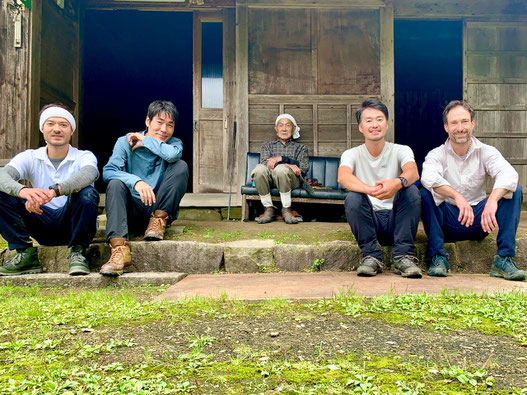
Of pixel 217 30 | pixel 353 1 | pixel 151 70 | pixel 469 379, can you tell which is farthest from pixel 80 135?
pixel 469 379

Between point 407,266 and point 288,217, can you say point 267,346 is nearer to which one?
point 407,266

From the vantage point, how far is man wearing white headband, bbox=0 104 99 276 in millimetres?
3010

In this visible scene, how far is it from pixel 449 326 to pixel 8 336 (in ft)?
5.67

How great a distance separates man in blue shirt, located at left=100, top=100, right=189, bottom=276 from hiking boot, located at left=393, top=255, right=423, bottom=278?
1.71 m

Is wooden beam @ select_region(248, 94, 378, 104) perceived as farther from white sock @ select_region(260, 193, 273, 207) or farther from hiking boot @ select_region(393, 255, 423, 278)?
hiking boot @ select_region(393, 255, 423, 278)

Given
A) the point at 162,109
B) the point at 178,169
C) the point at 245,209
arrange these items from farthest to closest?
the point at 245,209, the point at 162,109, the point at 178,169

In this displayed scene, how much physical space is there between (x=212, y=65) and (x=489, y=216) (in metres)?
4.73

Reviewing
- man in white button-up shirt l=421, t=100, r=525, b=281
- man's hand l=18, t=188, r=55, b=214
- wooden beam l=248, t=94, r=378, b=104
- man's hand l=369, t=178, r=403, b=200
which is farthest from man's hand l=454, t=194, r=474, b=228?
wooden beam l=248, t=94, r=378, b=104

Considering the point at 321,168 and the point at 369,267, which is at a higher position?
the point at 321,168

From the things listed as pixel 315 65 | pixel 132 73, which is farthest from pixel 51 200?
pixel 132 73

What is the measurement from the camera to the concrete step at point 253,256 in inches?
130

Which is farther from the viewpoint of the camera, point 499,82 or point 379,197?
point 499,82

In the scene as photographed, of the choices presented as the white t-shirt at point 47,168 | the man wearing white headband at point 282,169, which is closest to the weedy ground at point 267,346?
the white t-shirt at point 47,168

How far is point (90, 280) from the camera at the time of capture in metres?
→ 2.94
